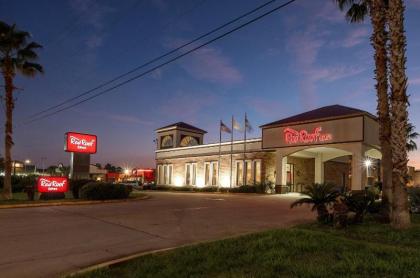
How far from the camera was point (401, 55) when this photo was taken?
37.0 ft

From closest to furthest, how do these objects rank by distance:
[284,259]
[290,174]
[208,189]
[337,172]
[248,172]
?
[284,259], [290,174], [248,172], [208,189], [337,172]

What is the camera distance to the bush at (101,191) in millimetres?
24844

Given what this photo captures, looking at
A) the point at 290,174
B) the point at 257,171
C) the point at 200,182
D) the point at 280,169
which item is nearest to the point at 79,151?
the point at 257,171

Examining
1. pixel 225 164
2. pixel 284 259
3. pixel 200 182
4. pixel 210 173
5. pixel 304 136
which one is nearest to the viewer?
pixel 284 259

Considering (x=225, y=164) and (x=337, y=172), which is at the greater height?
(x=225, y=164)

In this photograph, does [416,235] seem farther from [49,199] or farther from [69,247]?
[49,199]

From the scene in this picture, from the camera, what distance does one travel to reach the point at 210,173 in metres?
46.6

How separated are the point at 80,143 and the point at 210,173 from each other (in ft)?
59.6

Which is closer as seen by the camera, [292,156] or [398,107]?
[398,107]

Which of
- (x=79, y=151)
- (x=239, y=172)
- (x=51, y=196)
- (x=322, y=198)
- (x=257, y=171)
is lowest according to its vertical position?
(x=51, y=196)

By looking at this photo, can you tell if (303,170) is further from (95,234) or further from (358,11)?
(95,234)

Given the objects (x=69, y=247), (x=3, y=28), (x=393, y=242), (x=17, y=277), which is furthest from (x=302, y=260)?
(x=3, y=28)

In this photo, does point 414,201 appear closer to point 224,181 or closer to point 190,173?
point 224,181

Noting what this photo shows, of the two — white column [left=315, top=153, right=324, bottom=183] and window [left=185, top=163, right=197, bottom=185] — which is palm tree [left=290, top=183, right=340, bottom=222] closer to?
white column [left=315, top=153, right=324, bottom=183]
